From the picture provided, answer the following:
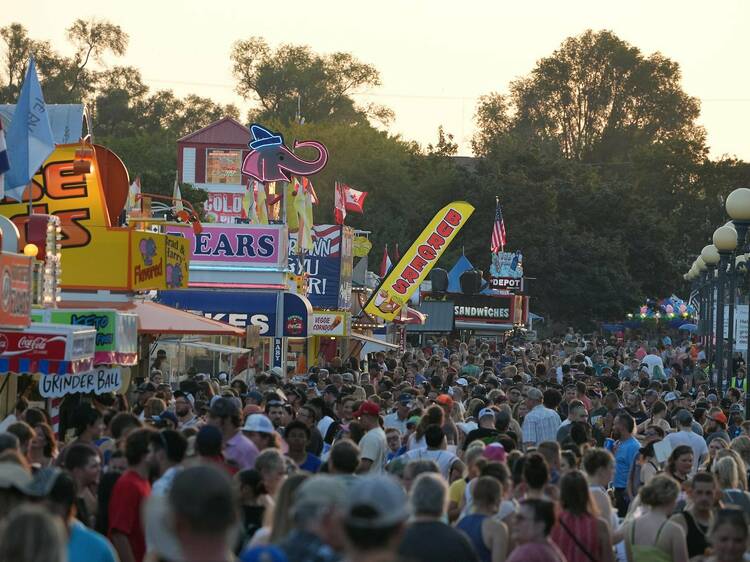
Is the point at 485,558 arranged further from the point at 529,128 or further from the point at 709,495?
the point at 529,128

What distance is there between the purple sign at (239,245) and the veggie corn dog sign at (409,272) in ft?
13.6

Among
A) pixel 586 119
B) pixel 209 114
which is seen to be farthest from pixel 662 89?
pixel 209 114

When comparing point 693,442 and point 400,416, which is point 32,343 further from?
point 693,442

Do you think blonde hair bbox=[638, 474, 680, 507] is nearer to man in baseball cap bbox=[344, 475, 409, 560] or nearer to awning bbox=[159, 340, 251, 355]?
man in baseball cap bbox=[344, 475, 409, 560]

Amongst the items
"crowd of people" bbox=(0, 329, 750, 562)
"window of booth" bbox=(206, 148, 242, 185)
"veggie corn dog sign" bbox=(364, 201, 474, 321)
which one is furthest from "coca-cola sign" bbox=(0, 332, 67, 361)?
"window of booth" bbox=(206, 148, 242, 185)

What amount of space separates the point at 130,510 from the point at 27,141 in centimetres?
1059

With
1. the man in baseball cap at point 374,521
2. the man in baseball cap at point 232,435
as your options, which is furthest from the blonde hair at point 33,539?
the man in baseball cap at point 232,435

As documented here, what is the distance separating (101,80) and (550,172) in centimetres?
2951

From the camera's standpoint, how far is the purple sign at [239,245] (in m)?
31.8

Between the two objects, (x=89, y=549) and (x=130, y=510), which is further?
(x=130, y=510)

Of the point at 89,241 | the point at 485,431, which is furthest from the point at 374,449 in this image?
the point at 89,241

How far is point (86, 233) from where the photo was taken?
20.8m

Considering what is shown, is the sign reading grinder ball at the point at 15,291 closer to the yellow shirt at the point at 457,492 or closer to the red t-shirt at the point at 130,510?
the yellow shirt at the point at 457,492

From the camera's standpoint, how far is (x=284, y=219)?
114 ft
